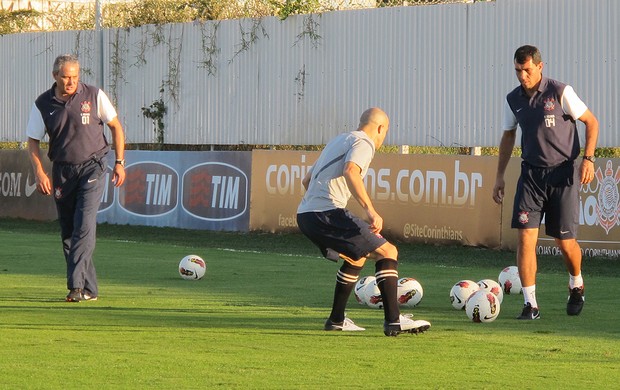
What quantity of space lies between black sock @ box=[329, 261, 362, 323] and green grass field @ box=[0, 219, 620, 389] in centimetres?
23

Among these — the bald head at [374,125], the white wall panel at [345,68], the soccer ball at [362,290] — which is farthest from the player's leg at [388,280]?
the white wall panel at [345,68]

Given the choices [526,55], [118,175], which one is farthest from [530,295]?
[118,175]

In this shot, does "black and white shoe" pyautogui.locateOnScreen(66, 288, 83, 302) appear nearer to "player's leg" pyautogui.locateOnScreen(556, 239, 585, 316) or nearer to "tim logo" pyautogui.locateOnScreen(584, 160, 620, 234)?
"player's leg" pyautogui.locateOnScreen(556, 239, 585, 316)

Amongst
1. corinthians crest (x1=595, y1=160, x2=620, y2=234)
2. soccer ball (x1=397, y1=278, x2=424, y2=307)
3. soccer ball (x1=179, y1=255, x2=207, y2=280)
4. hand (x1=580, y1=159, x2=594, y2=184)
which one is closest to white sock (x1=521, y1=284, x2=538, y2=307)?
hand (x1=580, y1=159, x2=594, y2=184)

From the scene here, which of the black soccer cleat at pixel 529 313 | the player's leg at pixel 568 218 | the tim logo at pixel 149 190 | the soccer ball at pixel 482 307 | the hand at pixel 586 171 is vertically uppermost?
the hand at pixel 586 171

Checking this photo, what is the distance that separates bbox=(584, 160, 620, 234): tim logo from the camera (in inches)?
698

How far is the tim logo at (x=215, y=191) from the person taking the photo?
23500mm

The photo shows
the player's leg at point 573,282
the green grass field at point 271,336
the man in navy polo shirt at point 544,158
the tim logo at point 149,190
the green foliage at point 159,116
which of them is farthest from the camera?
the green foliage at point 159,116

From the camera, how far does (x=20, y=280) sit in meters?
14.6

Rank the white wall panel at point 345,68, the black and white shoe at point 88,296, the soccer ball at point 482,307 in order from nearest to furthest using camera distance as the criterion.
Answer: the soccer ball at point 482,307, the black and white shoe at point 88,296, the white wall panel at point 345,68

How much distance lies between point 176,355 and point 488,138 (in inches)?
507

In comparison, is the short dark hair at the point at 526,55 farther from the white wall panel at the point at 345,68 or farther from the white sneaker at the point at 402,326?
the white wall panel at the point at 345,68

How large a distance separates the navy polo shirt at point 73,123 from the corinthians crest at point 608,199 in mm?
8039

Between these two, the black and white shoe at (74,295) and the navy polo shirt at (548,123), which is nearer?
the navy polo shirt at (548,123)
